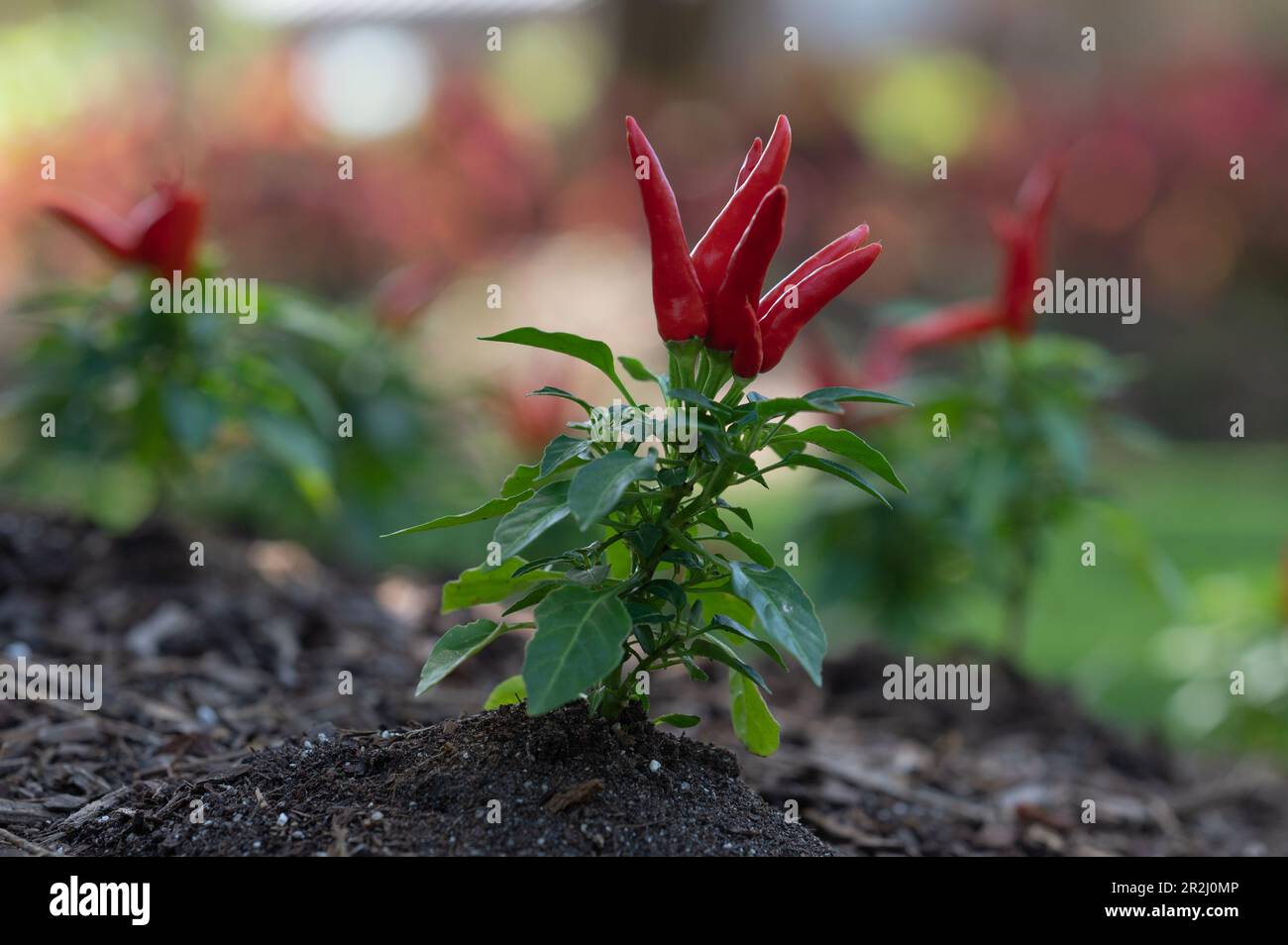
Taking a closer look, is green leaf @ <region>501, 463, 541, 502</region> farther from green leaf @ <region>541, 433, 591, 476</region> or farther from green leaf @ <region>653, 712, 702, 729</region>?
green leaf @ <region>653, 712, 702, 729</region>

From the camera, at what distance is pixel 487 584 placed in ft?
5.83

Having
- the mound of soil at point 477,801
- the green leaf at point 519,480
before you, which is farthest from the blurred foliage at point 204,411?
the green leaf at point 519,480

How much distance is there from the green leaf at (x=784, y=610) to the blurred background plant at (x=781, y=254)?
5.56 feet

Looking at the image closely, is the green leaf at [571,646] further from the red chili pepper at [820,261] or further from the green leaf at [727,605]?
the red chili pepper at [820,261]

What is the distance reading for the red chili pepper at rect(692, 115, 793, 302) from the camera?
1714 millimetres

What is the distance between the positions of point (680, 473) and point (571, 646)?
27 cm

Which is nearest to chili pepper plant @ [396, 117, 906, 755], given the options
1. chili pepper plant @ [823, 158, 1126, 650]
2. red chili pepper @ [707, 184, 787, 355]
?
red chili pepper @ [707, 184, 787, 355]

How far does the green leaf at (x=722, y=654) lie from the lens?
1647 mm

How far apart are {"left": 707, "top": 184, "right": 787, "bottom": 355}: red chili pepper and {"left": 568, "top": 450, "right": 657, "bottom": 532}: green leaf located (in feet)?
0.73

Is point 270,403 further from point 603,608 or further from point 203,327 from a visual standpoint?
point 603,608

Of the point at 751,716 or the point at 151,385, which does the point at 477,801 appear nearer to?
the point at 751,716

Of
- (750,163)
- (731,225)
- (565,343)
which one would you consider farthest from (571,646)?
(750,163)
